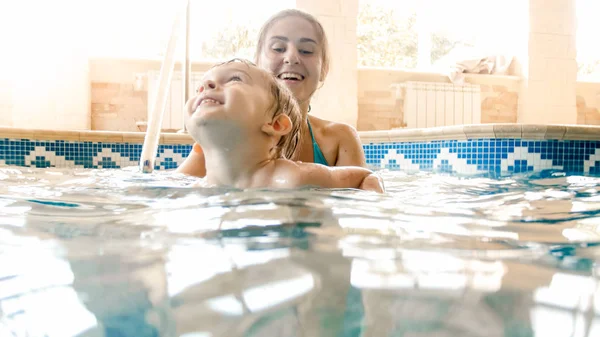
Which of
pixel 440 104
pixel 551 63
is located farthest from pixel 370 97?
pixel 551 63

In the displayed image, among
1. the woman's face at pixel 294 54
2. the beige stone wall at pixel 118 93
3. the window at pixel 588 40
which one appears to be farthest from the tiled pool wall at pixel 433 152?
the window at pixel 588 40

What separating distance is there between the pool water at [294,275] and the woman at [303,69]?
1.46 m

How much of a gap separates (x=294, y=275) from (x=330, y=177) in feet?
3.98

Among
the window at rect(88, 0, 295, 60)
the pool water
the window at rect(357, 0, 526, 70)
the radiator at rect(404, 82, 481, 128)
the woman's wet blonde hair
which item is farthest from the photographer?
the window at rect(357, 0, 526, 70)

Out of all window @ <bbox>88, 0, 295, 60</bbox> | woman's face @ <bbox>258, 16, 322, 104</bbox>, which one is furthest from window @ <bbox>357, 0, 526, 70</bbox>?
woman's face @ <bbox>258, 16, 322, 104</bbox>

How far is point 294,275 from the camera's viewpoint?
62cm

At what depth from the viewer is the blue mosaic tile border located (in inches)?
171

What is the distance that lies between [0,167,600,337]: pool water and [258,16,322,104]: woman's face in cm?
144

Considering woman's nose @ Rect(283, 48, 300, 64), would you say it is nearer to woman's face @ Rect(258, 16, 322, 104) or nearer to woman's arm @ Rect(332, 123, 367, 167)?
woman's face @ Rect(258, 16, 322, 104)

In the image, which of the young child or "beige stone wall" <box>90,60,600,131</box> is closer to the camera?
the young child

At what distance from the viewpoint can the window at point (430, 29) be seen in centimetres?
927

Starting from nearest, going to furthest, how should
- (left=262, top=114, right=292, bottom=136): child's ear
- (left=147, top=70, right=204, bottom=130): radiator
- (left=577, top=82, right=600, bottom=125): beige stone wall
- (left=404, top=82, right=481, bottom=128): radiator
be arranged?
(left=262, top=114, right=292, bottom=136): child's ear < (left=147, top=70, right=204, bottom=130): radiator < (left=404, top=82, right=481, bottom=128): radiator < (left=577, top=82, right=600, bottom=125): beige stone wall

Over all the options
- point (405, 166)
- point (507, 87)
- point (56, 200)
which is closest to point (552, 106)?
point (507, 87)

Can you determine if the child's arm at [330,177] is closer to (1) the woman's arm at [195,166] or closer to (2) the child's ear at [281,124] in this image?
(2) the child's ear at [281,124]
